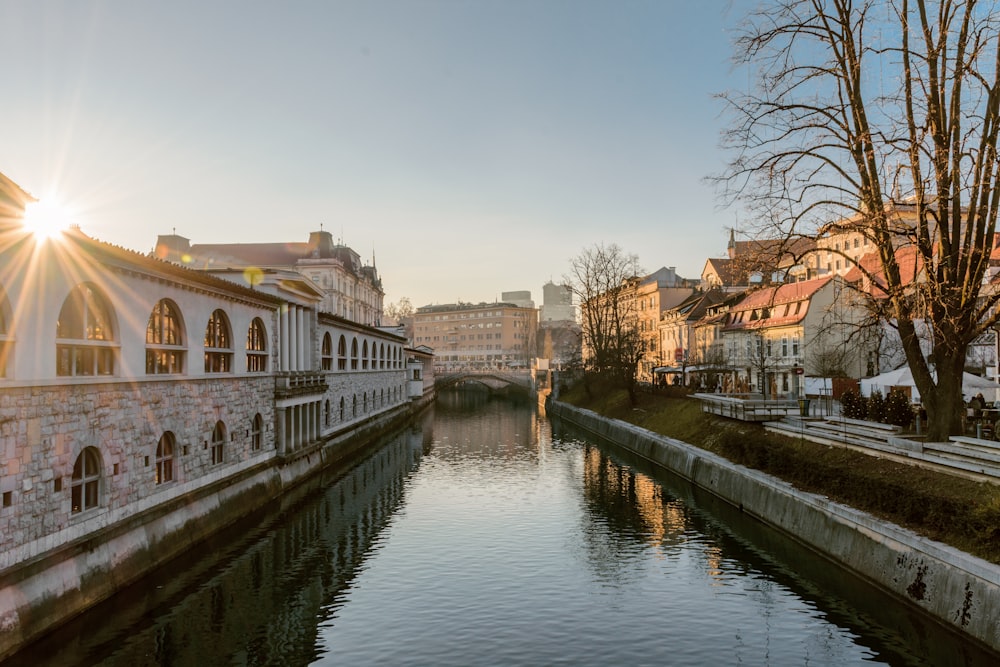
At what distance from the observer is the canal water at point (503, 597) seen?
16484mm

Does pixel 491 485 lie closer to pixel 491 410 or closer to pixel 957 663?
pixel 957 663

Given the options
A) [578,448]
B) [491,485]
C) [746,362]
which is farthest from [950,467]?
[746,362]

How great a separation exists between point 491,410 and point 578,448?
45.1 meters

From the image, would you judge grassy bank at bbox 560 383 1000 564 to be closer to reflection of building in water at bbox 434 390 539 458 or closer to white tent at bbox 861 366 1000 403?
white tent at bbox 861 366 1000 403

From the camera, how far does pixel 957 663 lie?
15156 mm

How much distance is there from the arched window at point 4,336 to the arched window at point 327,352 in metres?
31.5

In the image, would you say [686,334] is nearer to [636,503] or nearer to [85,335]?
[636,503]

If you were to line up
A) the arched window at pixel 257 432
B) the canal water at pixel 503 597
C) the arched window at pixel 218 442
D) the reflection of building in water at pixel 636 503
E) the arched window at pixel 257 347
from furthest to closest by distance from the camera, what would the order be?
the arched window at pixel 257 347 → the arched window at pixel 257 432 → the arched window at pixel 218 442 → the reflection of building in water at pixel 636 503 → the canal water at pixel 503 597

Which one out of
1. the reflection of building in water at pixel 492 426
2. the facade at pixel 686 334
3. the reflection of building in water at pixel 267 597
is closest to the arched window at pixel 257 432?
the reflection of building in water at pixel 267 597

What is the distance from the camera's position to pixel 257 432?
111 ft

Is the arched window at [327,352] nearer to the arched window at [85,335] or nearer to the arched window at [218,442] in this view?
the arched window at [218,442]

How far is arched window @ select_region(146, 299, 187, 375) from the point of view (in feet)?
77.6

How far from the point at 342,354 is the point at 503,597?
120 ft

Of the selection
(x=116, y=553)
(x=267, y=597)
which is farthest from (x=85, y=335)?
(x=267, y=597)
